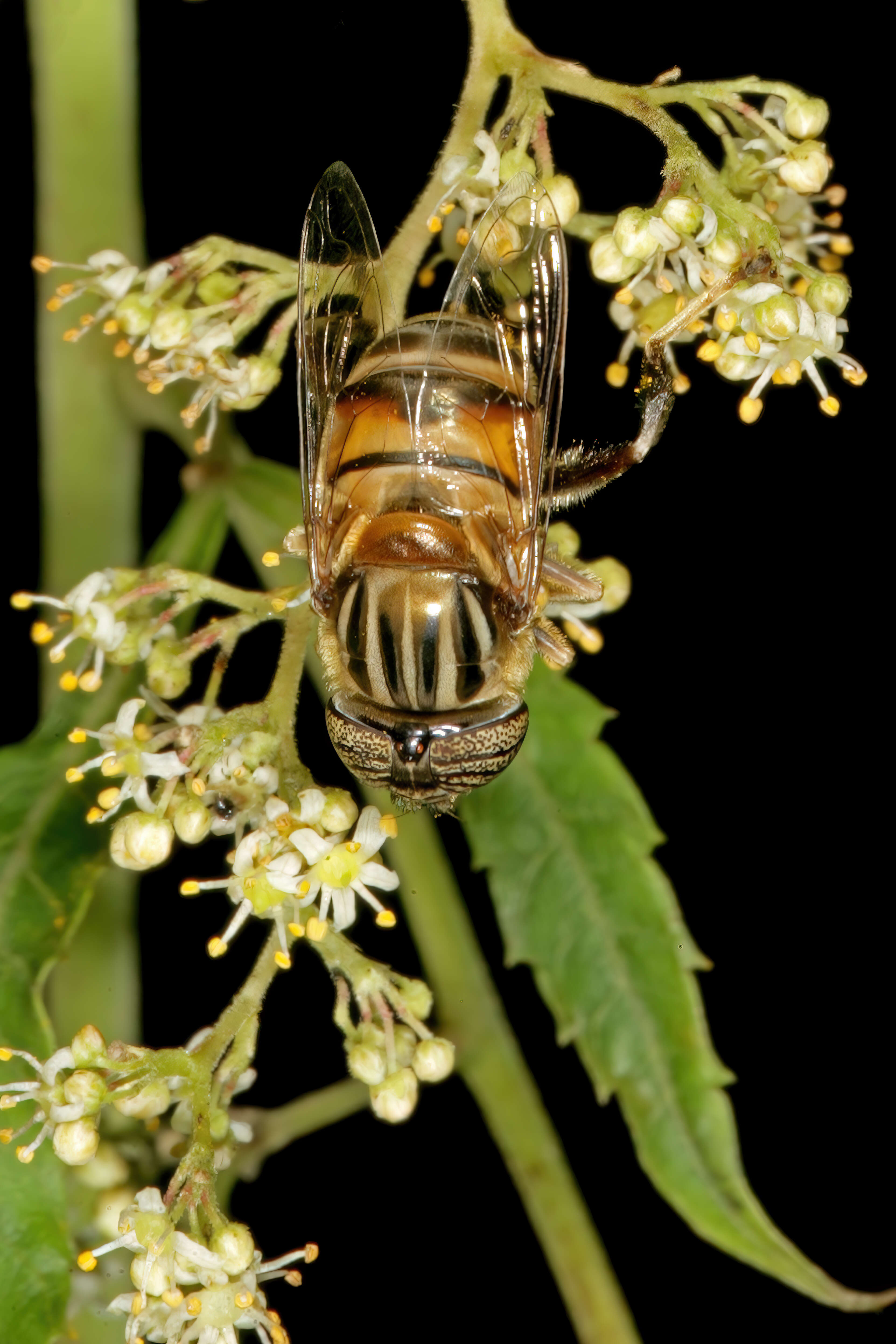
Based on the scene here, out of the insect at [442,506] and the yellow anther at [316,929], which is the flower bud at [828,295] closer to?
the insect at [442,506]

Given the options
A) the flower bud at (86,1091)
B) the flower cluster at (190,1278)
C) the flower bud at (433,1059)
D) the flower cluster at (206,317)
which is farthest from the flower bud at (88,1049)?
the flower cluster at (206,317)

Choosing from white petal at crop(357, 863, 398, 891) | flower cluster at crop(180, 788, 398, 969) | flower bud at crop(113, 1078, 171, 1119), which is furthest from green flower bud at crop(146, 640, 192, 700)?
flower bud at crop(113, 1078, 171, 1119)

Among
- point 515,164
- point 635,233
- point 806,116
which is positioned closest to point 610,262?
point 635,233

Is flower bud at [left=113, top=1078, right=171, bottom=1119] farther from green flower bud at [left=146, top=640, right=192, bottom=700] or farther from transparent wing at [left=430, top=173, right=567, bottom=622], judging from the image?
transparent wing at [left=430, top=173, right=567, bottom=622]

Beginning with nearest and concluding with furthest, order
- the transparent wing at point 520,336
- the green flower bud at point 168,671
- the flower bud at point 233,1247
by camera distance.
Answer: the flower bud at point 233,1247, the transparent wing at point 520,336, the green flower bud at point 168,671

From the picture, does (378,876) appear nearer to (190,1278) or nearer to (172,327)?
(190,1278)

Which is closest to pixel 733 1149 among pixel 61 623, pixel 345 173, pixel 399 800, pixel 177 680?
pixel 399 800
